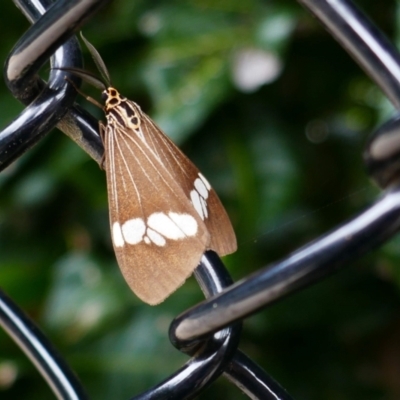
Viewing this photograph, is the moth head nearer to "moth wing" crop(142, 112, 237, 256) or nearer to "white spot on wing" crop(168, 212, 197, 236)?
"moth wing" crop(142, 112, 237, 256)

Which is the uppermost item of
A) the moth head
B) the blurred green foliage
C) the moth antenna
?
the moth antenna

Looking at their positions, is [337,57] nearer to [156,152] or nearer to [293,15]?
[293,15]

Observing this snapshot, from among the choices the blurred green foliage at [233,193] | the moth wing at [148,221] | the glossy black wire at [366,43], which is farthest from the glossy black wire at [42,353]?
the blurred green foliage at [233,193]

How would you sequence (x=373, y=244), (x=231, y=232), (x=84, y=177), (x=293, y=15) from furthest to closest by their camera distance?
(x=84, y=177), (x=293, y=15), (x=231, y=232), (x=373, y=244)

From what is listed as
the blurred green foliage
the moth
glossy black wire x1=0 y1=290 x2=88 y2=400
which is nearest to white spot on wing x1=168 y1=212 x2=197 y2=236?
the moth

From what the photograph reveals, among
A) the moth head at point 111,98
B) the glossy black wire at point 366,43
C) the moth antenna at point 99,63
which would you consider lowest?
the glossy black wire at point 366,43

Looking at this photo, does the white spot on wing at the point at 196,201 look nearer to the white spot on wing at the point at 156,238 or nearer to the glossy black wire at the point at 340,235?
the white spot on wing at the point at 156,238

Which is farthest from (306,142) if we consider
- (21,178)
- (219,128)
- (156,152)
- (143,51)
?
(156,152)
